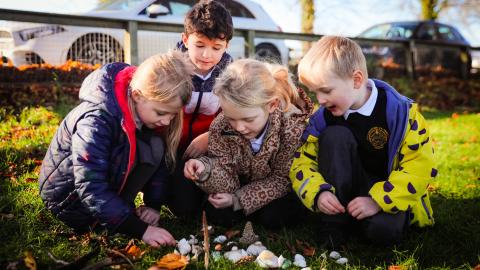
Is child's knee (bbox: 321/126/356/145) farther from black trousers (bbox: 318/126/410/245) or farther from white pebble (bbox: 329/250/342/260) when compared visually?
white pebble (bbox: 329/250/342/260)

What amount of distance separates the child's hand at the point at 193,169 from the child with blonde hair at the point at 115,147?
15 cm

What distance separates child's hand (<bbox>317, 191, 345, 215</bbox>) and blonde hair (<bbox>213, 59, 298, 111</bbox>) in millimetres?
551

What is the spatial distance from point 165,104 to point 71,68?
4071mm

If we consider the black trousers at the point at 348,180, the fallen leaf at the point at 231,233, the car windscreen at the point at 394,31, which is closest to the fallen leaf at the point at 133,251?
the fallen leaf at the point at 231,233

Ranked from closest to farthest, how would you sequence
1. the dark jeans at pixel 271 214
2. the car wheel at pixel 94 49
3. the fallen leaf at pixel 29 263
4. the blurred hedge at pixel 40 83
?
1. the fallen leaf at pixel 29 263
2. the dark jeans at pixel 271 214
3. the blurred hedge at pixel 40 83
4. the car wheel at pixel 94 49

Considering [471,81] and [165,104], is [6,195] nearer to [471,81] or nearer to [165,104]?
[165,104]

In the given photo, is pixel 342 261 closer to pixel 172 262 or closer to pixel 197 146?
pixel 172 262

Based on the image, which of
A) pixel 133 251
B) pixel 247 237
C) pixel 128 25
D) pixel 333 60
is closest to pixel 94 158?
pixel 133 251

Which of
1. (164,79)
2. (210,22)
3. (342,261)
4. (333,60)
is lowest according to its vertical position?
(342,261)

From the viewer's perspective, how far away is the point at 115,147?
2.18m

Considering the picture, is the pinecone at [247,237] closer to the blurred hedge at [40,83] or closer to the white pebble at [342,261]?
the white pebble at [342,261]

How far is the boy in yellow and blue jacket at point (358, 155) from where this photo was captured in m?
2.14

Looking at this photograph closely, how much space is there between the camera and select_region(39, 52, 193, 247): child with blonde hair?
2.07 m

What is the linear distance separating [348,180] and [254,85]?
2.15ft
